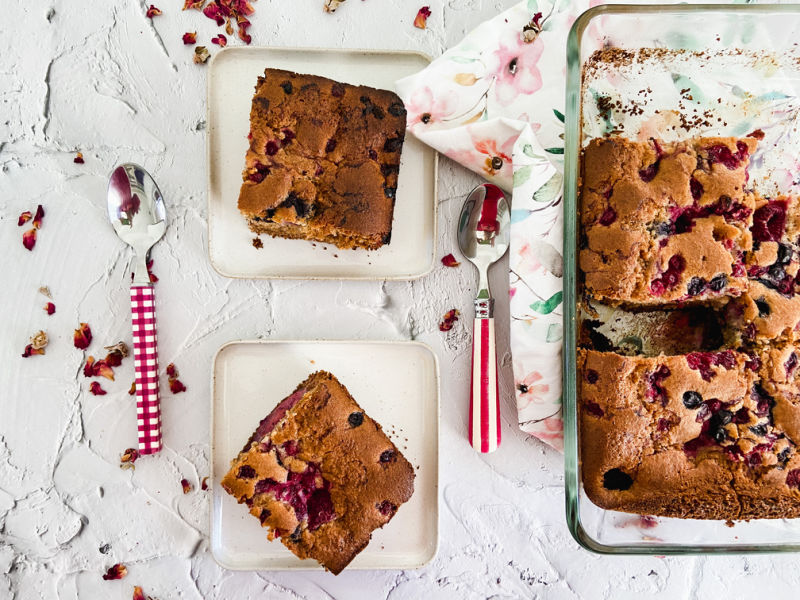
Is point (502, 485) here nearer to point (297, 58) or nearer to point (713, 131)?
point (713, 131)

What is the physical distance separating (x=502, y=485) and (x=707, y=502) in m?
0.60

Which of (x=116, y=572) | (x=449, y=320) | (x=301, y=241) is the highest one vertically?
(x=301, y=241)

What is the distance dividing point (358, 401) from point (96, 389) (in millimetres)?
826

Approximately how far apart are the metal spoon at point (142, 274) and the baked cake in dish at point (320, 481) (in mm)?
345

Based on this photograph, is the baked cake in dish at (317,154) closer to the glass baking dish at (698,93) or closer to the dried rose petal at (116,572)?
the glass baking dish at (698,93)

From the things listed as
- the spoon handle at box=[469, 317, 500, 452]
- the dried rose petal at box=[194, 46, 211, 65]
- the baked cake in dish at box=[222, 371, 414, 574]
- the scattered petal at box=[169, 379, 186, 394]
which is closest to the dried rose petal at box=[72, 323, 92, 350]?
the scattered petal at box=[169, 379, 186, 394]

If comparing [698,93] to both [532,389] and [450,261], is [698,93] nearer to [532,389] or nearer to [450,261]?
[450,261]

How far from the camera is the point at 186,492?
1.86 meters

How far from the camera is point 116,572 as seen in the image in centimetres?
185

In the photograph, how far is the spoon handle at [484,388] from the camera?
1797 millimetres

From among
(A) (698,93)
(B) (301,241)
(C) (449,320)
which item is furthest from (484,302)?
(A) (698,93)

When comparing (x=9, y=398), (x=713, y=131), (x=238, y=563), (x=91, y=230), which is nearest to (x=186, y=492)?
(x=238, y=563)

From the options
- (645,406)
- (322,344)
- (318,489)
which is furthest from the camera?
(322,344)

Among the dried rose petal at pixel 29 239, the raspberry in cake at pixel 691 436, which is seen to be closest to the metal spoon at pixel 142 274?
the dried rose petal at pixel 29 239
